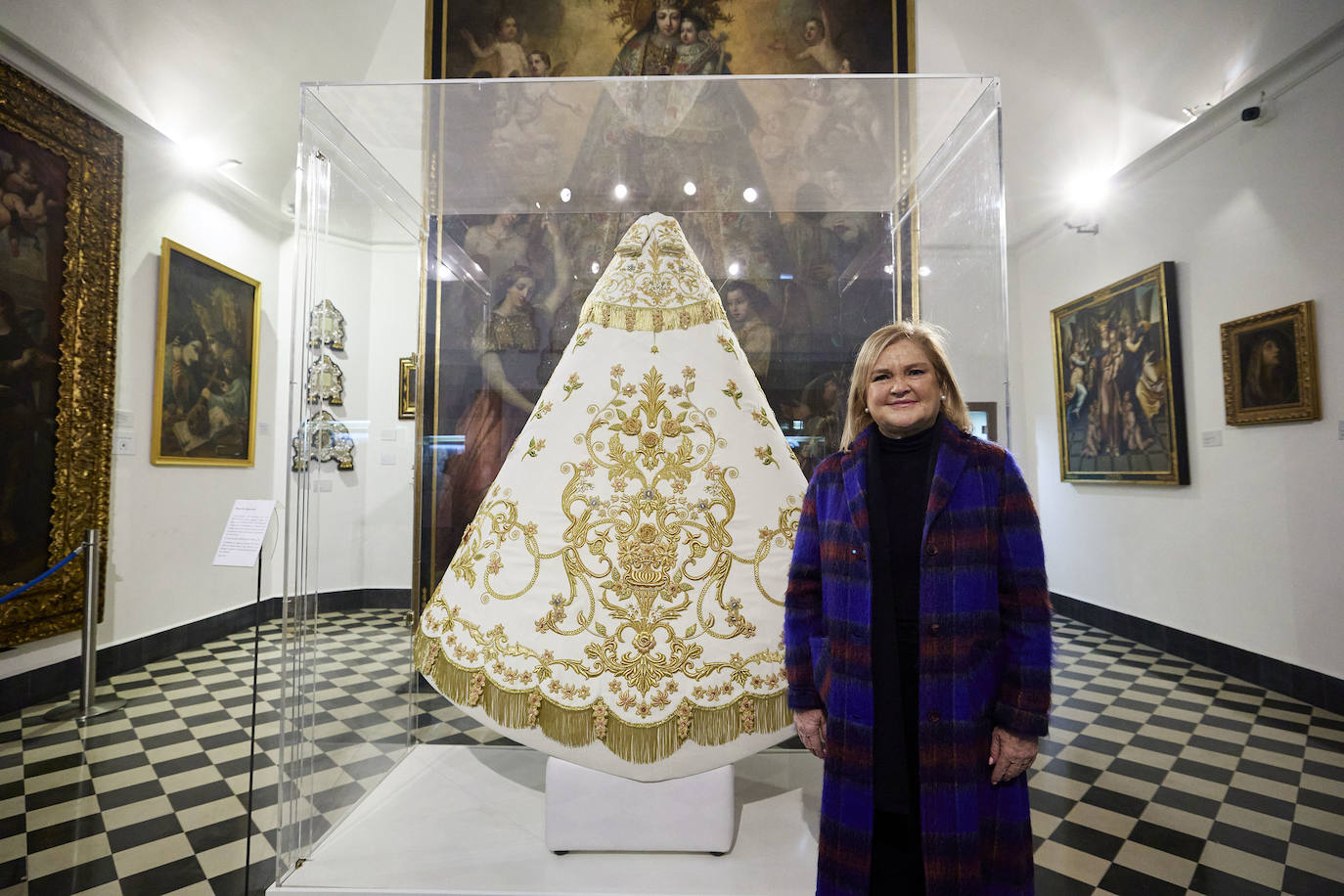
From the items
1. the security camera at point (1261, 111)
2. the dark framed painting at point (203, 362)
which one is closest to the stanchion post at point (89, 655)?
the dark framed painting at point (203, 362)

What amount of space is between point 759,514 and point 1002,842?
3.46 feet

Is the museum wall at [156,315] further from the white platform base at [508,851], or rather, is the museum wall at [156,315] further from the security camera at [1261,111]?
the security camera at [1261,111]

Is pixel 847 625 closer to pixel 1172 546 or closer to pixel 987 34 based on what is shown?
pixel 987 34

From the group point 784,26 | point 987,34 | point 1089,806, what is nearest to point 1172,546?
point 1089,806

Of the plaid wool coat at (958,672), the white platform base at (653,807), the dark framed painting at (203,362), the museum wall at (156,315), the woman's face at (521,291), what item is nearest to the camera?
the plaid wool coat at (958,672)

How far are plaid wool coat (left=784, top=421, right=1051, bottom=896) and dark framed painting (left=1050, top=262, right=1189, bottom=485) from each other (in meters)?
5.37

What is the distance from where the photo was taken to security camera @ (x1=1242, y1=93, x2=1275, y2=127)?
4504 mm

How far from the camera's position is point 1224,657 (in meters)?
5.03

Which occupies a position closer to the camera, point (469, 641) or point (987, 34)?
point (469, 641)

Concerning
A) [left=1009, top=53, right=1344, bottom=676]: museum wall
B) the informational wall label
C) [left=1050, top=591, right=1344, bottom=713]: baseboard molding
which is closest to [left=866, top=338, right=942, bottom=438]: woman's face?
the informational wall label

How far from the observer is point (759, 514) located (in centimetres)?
214

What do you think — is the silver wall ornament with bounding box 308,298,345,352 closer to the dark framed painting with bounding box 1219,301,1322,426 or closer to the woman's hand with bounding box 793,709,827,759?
the woman's hand with bounding box 793,709,827,759

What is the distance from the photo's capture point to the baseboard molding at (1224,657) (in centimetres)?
422

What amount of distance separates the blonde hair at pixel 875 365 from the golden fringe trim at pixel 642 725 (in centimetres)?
88
